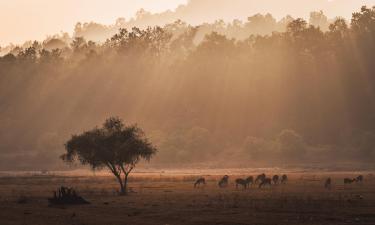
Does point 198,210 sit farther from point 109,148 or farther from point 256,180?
point 256,180

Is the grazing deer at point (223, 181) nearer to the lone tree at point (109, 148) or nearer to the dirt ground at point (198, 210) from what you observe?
the lone tree at point (109, 148)

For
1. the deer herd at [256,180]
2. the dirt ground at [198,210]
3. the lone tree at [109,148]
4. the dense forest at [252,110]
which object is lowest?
the dirt ground at [198,210]

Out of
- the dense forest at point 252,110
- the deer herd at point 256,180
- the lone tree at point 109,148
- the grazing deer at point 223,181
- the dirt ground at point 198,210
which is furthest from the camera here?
the dense forest at point 252,110

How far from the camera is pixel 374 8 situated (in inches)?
7643

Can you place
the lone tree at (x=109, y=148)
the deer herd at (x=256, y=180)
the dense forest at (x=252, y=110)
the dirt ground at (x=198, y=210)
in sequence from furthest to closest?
the dense forest at (x=252, y=110) → the deer herd at (x=256, y=180) → the lone tree at (x=109, y=148) → the dirt ground at (x=198, y=210)

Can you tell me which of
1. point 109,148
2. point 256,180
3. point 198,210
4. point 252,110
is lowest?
point 198,210

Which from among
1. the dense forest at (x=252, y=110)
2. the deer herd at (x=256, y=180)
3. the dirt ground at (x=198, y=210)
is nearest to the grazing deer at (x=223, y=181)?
the deer herd at (x=256, y=180)

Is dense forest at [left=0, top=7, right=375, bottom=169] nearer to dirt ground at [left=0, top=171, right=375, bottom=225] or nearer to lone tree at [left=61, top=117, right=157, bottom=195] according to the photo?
lone tree at [left=61, top=117, right=157, bottom=195]

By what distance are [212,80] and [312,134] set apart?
4655cm

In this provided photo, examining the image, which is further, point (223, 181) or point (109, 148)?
point (223, 181)

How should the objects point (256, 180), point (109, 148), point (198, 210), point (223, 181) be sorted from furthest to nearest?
point (256, 180) → point (223, 181) → point (109, 148) → point (198, 210)

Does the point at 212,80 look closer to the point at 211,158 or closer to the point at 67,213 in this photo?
the point at 211,158

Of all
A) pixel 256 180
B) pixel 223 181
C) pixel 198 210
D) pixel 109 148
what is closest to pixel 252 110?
pixel 256 180

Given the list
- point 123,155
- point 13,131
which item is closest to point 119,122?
point 123,155
